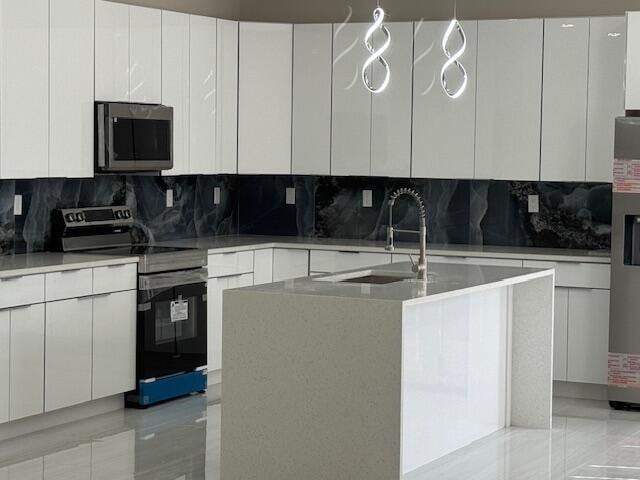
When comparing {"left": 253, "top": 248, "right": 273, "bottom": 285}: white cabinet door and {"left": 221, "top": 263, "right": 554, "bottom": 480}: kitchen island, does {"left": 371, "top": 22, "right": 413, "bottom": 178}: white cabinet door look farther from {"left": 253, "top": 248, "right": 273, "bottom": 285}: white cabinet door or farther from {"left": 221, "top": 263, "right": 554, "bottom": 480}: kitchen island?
{"left": 221, "top": 263, "right": 554, "bottom": 480}: kitchen island

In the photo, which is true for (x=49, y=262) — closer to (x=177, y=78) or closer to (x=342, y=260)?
(x=177, y=78)

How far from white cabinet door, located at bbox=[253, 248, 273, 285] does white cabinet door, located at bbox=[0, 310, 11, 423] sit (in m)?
2.48

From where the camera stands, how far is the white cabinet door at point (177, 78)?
7.83 m

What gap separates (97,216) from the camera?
7668 mm

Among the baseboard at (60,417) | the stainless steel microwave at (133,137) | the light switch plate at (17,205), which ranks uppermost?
the stainless steel microwave at (133,137)

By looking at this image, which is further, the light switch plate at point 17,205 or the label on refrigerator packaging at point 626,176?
the label on refrigerator packaging at point 626,176

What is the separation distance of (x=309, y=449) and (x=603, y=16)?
13.5ft

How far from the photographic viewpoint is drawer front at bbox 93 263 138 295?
22.3 ft

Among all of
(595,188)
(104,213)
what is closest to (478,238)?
(595,188)

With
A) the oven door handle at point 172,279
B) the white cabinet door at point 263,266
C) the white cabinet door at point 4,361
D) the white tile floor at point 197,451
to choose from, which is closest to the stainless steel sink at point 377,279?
the white tile floor at point 197,451

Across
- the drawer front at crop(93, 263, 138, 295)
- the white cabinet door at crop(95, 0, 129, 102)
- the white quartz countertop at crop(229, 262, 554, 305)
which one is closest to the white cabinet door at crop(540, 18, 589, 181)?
the white quartz countertop at crop(229, 262, 554, 305)

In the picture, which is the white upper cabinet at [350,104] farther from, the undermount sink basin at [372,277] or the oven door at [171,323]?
the undermount sink basin at [372,277]

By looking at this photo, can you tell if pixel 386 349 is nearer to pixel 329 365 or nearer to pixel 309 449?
pixel 329 365

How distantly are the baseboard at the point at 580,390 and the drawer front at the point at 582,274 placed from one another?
0.68 m
